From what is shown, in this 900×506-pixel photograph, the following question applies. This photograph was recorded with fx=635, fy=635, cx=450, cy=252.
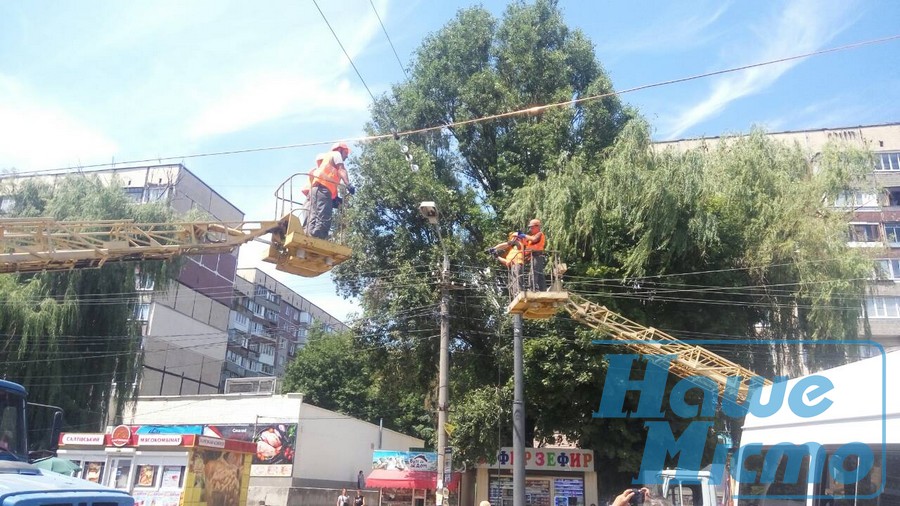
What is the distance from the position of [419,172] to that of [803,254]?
13.4 metres

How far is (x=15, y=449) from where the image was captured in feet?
23.4

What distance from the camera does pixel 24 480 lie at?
6.00m

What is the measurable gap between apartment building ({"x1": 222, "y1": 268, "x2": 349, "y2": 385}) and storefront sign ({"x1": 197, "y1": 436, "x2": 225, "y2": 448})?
131 feet

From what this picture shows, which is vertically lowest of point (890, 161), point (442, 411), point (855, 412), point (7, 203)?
point (855, 412)

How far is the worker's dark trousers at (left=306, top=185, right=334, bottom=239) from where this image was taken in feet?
30.4

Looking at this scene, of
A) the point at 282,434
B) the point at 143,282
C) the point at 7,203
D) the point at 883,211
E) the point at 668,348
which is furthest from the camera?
the point at 883,211

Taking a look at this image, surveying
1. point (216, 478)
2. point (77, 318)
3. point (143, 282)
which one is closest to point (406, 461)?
point (216, 478)

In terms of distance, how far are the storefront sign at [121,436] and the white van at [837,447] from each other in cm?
1501

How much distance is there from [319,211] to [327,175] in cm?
54

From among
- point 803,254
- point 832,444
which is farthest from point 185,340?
point 832,444

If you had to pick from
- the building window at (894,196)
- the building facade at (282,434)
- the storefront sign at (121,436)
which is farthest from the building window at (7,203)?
the building window at (894,196)

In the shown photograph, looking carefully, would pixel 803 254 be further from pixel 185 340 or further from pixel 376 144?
pixel 185 340

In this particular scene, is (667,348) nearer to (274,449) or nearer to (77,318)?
(274,449)

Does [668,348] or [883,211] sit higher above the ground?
[883,211]
